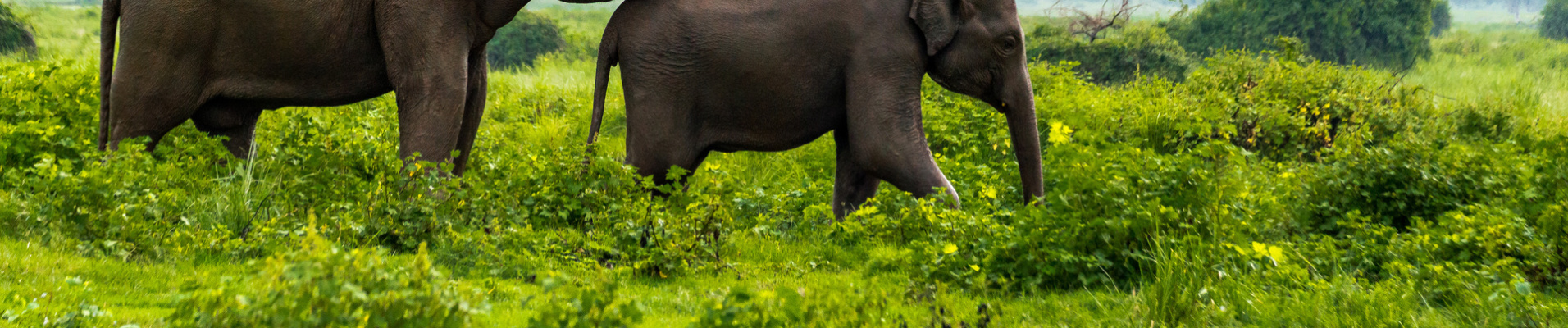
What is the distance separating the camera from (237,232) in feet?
20.6

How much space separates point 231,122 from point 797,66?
3.11 m

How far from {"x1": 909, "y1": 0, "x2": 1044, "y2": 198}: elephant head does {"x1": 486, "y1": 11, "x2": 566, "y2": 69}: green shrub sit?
19489 millimetres

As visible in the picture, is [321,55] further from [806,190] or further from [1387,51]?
[1387,51]

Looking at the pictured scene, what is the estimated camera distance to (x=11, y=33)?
18531 millimetres

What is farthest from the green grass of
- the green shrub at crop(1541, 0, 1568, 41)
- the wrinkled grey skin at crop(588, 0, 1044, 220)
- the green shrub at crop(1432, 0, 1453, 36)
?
the wrinkled grey skin at crop(588, 0, 1044, 220)

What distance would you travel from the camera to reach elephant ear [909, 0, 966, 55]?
6816mm

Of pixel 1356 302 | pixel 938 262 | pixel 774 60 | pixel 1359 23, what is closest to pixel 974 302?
pixel 938 262

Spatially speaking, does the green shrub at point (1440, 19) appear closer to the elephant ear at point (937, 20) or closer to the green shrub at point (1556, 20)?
the green shrub at point (1556, 20)

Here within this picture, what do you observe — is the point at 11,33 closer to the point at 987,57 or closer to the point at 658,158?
the point at 658,158

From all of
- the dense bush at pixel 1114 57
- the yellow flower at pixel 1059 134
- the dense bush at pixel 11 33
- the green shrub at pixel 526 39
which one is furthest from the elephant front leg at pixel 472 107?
the green shrub at pixel 526 39

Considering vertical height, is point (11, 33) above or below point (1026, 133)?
below

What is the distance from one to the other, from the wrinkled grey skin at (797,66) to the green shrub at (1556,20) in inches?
1261

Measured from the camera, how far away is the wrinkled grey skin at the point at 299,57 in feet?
21.6

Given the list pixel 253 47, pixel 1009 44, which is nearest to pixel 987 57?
pixel 1009 44
